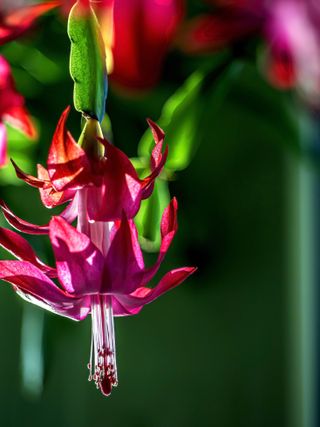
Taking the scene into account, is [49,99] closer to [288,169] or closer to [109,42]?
[109,42]

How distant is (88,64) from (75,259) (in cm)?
9

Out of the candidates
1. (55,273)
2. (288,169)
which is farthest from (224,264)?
(55,273)

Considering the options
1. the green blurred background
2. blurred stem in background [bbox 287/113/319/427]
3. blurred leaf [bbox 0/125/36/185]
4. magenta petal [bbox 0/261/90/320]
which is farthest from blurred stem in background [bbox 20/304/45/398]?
blurred stem in background [bbox 287/113/319/427]

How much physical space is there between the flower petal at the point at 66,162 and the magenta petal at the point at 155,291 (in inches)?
2.2

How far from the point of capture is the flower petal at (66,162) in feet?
0.93

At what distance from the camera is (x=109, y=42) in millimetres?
378

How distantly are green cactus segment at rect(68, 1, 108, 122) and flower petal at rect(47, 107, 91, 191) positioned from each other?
0.03 metres

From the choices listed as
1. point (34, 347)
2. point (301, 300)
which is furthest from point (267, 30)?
point (301, 300)

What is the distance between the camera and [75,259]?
28 cm

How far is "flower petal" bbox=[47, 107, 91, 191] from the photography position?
0.93ft

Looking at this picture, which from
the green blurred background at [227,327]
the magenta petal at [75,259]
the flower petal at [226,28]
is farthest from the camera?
the green blurred background at [227,327]

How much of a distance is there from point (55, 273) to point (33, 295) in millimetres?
17

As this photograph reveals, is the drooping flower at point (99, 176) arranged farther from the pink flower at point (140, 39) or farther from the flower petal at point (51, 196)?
the pink flower at point (140, 39)

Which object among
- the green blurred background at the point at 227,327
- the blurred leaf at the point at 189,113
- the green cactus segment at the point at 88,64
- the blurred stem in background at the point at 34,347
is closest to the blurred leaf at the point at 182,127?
the blurred leaf at the point at 189,113
